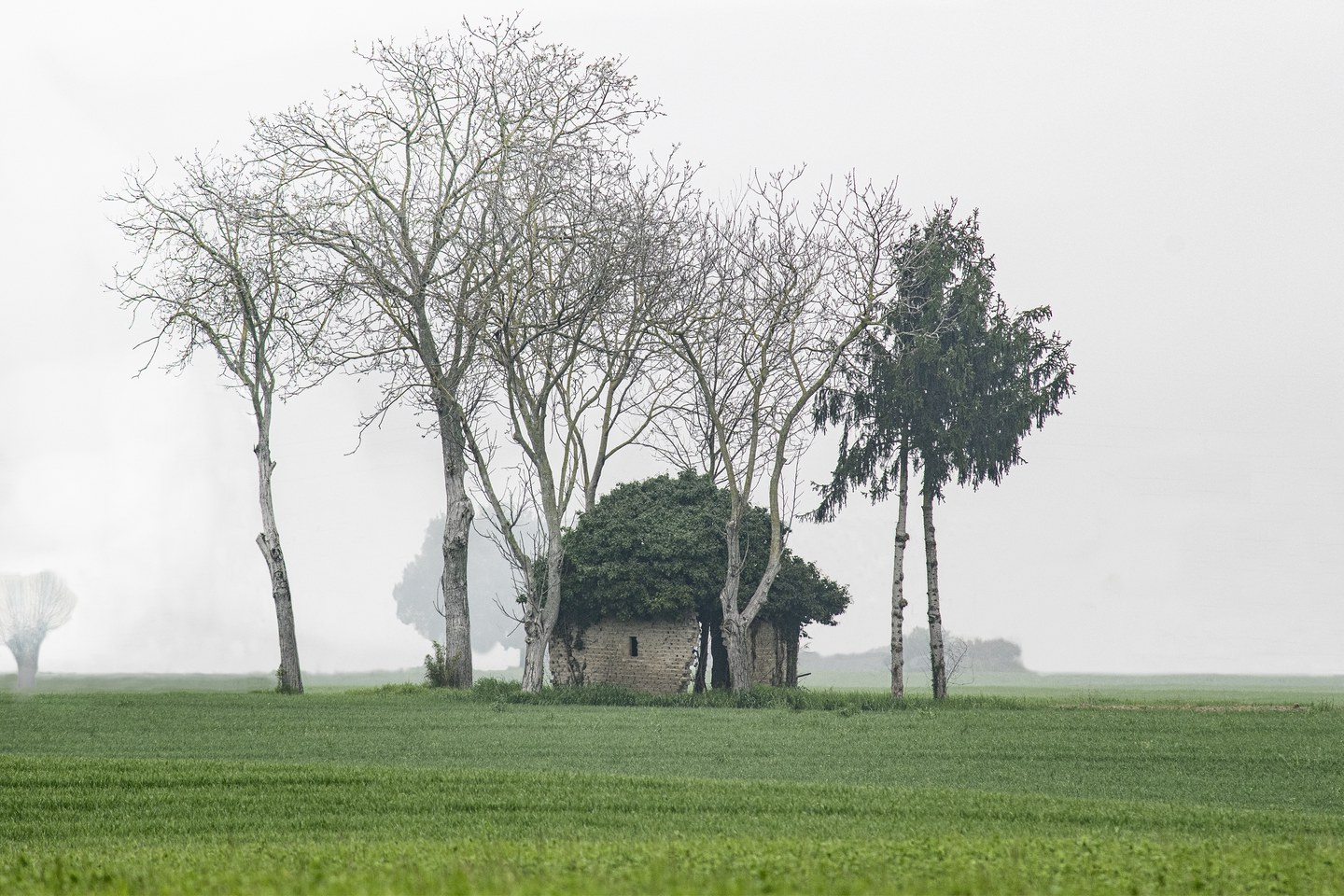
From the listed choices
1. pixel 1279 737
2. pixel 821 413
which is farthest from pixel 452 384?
pixel 1279 737

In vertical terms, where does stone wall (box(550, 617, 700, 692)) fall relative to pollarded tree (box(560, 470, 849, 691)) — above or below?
below

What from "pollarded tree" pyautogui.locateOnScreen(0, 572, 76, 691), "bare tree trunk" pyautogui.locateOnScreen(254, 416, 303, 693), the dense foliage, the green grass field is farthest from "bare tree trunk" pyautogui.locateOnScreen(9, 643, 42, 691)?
the dense foliage

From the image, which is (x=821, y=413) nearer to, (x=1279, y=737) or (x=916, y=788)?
(x=1279, y=737)

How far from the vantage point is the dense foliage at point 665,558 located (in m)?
33.0

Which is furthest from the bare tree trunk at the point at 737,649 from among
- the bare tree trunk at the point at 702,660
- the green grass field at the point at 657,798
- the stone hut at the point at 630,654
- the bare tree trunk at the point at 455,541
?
the bare tree trunk at the point at 455,541

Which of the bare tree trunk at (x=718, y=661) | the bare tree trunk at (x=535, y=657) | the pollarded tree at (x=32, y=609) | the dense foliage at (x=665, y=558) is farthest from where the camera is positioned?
the pollarded tree at (x=32, y=609)

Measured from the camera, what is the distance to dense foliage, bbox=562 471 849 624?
108ft

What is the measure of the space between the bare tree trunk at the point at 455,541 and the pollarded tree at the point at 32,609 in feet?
93.8

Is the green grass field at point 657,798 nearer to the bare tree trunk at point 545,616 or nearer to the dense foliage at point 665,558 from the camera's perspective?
the bare tree trunk at point 545,616

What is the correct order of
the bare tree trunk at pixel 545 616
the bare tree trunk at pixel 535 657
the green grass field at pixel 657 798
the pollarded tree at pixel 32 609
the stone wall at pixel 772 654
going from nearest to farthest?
1. the green grass field at pixel 657 798
2. the bare tree trunk at pixel 535 657
3. the bare tree trunk at pixel 545 616
4. the stone wall at pixel 772 654
5. the pollarded tree at pixel 32 609

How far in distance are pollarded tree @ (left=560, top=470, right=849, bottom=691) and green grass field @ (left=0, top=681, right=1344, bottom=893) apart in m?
4.98

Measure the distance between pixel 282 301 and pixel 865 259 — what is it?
15960mm

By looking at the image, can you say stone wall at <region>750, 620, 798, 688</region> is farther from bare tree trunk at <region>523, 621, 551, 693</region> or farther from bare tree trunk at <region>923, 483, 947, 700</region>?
bare tree trunk at <region>523, 621, 551, 693</region>

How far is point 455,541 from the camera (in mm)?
33750
